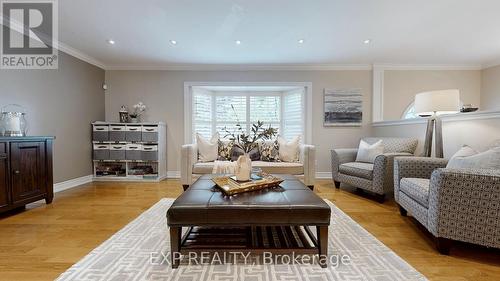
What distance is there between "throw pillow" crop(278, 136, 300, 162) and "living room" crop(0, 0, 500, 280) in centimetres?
3

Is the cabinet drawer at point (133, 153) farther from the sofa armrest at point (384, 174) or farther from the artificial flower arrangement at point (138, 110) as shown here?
the sofa armrest at point (384, 174)

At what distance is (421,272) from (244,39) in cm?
334

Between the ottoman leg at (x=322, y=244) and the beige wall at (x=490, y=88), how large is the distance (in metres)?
5.09

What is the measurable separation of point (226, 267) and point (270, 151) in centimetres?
267

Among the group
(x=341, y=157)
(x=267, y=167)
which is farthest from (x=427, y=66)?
(x=267, y=167)

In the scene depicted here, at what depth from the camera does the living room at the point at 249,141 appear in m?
1.74

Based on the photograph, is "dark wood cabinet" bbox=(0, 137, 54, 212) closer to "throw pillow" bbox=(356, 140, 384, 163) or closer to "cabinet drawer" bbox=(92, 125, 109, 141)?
"cabinet drawer" bbox=(92, 125, 109, 141)

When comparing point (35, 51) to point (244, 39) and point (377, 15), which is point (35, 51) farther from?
point (377, 15)

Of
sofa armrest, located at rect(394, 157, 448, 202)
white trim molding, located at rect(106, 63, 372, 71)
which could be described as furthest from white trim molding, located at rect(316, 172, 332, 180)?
sofa armrest, located at rect(394, 157, 448, 202)

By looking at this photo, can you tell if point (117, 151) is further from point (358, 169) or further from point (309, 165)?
point (358, 169)

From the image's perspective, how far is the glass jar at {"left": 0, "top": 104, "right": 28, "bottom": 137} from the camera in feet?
9.70

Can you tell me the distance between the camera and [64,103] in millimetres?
4020

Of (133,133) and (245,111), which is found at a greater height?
(245,111)

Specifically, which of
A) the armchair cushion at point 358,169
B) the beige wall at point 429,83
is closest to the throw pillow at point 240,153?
the armchair cushion at point 358,169
